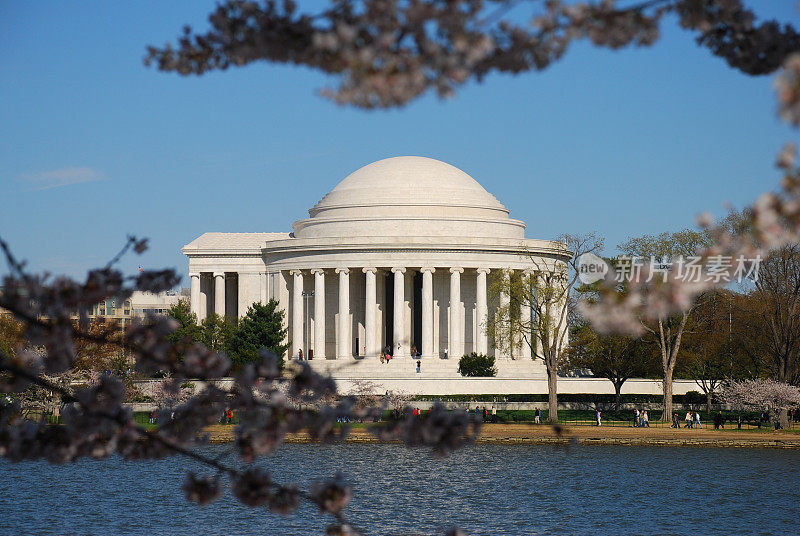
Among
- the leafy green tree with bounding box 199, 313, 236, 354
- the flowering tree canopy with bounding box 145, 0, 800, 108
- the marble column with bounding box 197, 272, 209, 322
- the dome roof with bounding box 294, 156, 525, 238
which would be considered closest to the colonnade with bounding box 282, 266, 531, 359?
the dome roof with bounding box 294, 156, 525, 238

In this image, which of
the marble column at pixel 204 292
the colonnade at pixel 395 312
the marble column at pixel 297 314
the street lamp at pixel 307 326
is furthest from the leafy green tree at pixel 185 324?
the street lamp at pixel 307 326

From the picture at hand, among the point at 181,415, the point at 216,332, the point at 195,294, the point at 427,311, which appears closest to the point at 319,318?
the point at 216,332

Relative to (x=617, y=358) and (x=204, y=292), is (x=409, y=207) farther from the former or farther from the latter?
(x=617, y=358)

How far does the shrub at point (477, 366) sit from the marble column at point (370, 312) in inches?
418

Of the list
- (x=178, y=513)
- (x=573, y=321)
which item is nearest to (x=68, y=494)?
(x=178, y=513)

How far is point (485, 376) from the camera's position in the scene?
320ft

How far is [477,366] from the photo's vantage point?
97562mm

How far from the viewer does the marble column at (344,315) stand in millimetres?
105500

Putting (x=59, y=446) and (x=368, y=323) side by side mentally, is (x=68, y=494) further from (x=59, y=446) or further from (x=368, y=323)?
(x=368, y=323)

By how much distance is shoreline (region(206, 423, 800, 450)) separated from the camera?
64.4 m

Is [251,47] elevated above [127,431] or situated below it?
above

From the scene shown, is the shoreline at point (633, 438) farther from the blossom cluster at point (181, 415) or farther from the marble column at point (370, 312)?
the blossom cluster at point (181, 415)

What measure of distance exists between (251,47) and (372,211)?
327ft

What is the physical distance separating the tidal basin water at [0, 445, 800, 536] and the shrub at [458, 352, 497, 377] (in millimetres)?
32361
